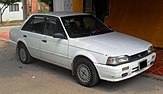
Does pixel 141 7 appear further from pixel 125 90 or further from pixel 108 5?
pixel 125 90

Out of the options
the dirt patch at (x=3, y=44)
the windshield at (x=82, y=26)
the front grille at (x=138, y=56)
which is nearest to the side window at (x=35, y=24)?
the windshield at (x=82, y=26)

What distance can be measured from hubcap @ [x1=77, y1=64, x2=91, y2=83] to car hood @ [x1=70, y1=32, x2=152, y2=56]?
0.43 m

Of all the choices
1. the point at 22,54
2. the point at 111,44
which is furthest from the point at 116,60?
the point at 22,54

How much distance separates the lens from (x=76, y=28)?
6.60 m

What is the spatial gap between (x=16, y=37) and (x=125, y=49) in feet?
12.4

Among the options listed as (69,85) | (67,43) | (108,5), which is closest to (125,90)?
(69,85)

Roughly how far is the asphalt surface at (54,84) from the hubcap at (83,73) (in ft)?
0.63

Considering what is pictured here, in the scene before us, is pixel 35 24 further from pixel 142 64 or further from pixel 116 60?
pixel 142 64

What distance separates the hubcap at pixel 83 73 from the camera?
19.0 feet

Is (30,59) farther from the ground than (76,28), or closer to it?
closer to it

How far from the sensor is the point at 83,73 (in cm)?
592

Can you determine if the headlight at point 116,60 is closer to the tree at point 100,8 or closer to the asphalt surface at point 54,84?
the asphalt surface at point 54,84

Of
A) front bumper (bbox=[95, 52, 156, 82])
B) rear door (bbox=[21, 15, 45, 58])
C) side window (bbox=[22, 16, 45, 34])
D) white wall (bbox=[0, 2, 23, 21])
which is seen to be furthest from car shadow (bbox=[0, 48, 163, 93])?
white wall (bbox=[0, 2, 23, 21])

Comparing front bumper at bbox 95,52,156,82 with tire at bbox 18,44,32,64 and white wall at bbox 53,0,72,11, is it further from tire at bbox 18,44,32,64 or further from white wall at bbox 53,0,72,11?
white wall at bbox 53,0,72,11
